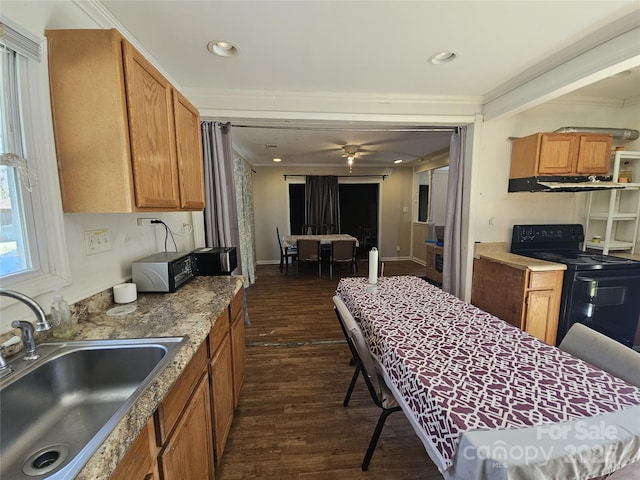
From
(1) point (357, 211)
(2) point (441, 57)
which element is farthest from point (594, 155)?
(1) point (357, 211)

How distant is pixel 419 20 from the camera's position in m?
1.49

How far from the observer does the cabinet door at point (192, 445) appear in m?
0.86

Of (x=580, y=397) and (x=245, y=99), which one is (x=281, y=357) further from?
(x=245, y=99)

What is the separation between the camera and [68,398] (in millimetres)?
946

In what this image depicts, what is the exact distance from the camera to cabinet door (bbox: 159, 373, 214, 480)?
2.81 feet

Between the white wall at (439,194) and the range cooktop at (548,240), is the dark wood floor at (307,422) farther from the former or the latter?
the white wall at (439,194)

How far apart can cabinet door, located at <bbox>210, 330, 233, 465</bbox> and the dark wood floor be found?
0.65 feet

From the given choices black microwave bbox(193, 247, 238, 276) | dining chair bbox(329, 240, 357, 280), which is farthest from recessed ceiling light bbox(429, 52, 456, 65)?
dining chair bbox(329, 240, 357, 280)

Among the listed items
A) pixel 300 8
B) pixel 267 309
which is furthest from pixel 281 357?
pixel 300 8

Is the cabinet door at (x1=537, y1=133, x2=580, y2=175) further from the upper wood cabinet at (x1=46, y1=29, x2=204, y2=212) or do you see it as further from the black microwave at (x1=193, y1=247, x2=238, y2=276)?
the upper wood cabinet at (x1=46, y1=29, x2=204, y2=212)

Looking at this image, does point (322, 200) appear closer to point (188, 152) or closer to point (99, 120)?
point (188, 152)

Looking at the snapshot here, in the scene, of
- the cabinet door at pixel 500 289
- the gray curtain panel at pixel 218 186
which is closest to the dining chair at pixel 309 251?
the gray curtain panel at pixel 218 186

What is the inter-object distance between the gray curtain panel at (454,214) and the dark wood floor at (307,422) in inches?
56.5

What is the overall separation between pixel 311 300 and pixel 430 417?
3105 millimetres
